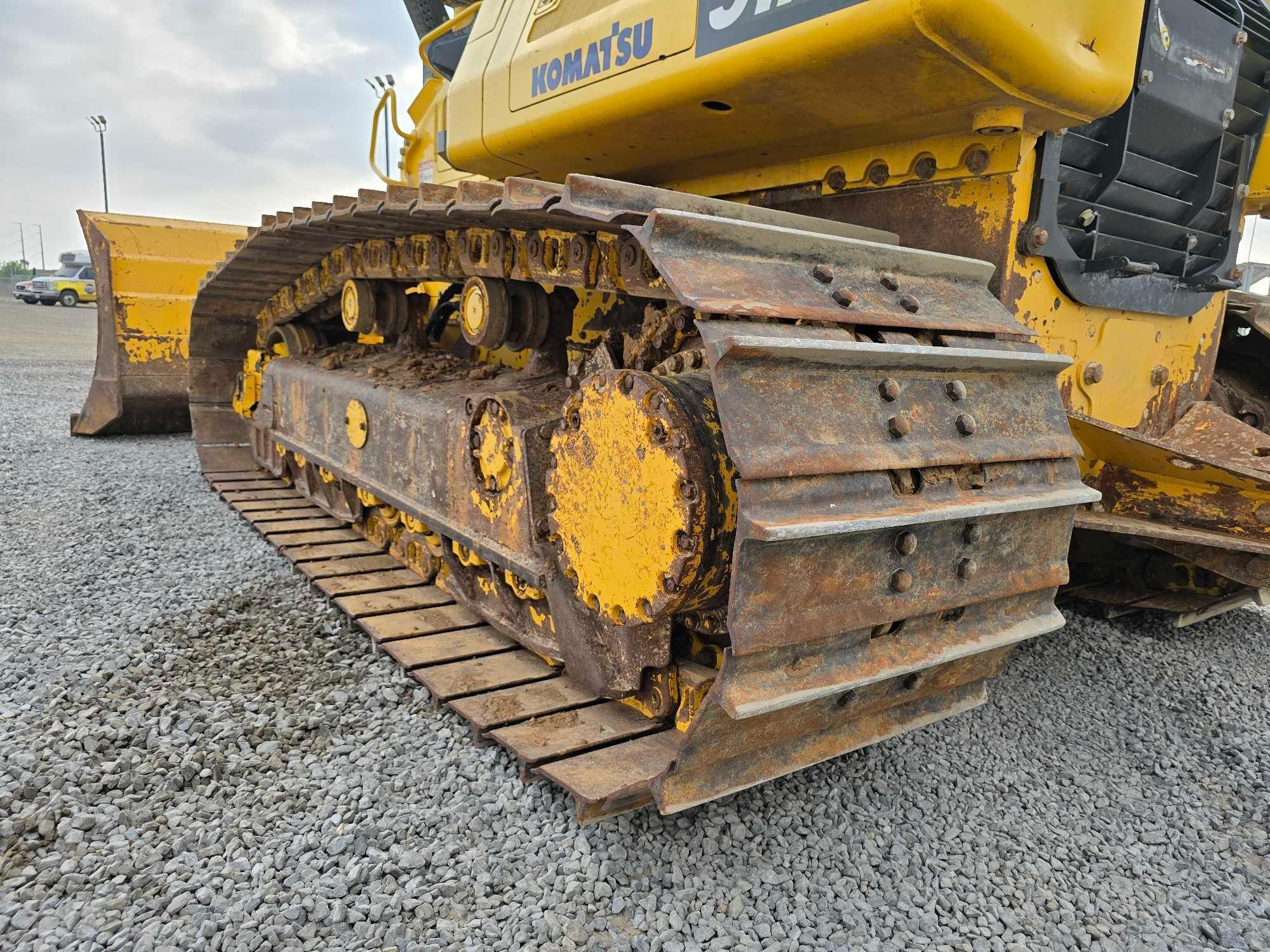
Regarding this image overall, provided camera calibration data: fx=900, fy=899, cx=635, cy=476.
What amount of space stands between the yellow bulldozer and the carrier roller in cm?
1

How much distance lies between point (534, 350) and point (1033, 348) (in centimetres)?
151

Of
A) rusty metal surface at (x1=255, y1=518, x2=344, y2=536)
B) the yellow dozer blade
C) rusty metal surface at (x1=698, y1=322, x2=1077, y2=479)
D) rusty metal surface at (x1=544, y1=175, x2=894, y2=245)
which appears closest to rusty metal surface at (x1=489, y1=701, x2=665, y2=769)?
rusty metal surface at (x1=698, y1=322, x2=1077, y2=479)

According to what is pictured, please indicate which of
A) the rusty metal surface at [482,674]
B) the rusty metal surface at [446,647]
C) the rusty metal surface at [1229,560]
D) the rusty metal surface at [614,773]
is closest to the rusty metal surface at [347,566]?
the rusty metal surface at [446,647]

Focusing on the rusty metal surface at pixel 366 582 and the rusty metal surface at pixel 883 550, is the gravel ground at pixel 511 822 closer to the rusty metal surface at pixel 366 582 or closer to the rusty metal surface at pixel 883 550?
the rusty metal surface at pixel 366 582

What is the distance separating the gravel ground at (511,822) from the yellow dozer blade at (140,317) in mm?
3690

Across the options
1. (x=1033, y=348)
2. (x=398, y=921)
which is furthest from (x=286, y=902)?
→ (x=1033, y=348)

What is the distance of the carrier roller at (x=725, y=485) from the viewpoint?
1.61m

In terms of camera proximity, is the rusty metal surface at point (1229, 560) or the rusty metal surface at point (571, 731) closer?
the rusty metal surface at point (571, 731)

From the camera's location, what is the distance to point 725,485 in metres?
1.78

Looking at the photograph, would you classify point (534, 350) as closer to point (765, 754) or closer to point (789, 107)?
point (789, 107)

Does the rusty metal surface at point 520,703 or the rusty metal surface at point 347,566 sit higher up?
the rusty metal surface at point 347,566

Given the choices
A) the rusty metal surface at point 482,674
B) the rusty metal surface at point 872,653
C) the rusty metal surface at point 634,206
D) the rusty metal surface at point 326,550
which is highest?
the rusty metal surface at point 634,206

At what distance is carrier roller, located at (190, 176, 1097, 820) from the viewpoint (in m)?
1.61

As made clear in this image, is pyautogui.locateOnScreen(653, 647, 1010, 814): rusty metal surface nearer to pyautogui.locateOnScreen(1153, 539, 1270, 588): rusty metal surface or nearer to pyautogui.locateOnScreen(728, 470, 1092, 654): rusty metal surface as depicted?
pyautogui.locateOnScreen(728, 470, 1092, 654): rusty metal surface
